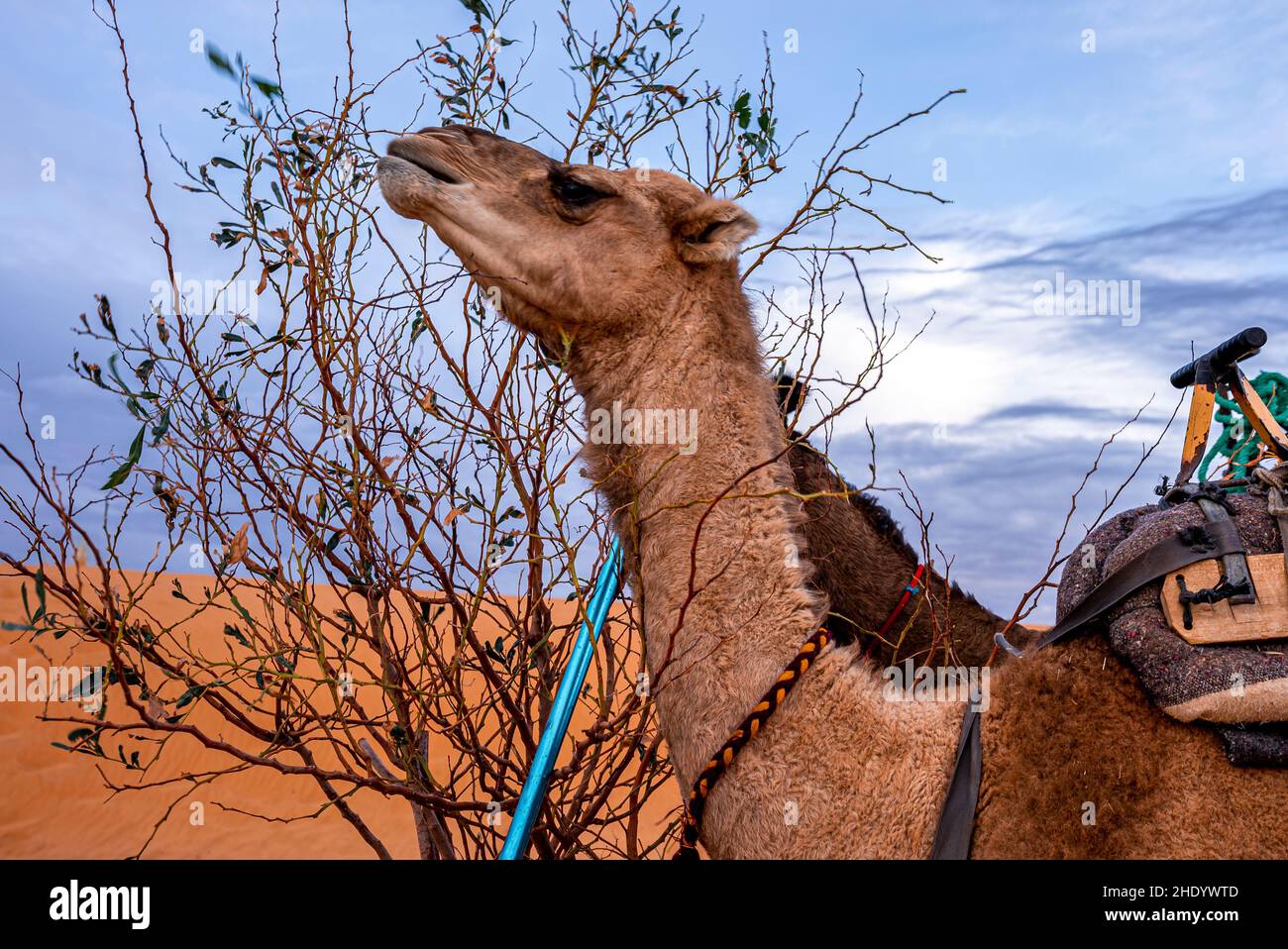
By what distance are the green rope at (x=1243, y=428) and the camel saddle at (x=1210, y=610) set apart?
0.34m

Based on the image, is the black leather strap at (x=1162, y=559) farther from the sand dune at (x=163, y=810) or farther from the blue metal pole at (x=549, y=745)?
the sand dune at (x=163, y=810)

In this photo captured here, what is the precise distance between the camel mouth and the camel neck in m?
0.74

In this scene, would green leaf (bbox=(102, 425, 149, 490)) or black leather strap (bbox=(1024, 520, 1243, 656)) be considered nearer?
black leather strap (bbox=(1024, 520, 1243, 656))

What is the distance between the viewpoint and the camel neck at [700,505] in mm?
2967

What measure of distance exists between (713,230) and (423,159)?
3.27ft

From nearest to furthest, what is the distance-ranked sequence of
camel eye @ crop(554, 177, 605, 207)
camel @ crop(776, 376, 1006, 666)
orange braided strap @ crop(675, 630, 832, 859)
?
orange braided strap @ crop(675, 630, 832, 859)
camel eye @ crop(554, 177, 605, 207)
camel @ crop(776, 376, 1006, 666)

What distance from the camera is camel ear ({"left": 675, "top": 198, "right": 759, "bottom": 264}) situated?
344cm

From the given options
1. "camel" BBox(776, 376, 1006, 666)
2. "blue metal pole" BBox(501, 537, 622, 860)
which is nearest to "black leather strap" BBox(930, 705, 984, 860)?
"blue metal pole" BBox(501, 537, 622, 860)

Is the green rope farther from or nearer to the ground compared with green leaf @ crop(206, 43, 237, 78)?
nearer to the ground

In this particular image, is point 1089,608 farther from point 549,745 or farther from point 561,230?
point 561,230

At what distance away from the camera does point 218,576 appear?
4.11m

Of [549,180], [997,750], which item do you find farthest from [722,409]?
[997,750]

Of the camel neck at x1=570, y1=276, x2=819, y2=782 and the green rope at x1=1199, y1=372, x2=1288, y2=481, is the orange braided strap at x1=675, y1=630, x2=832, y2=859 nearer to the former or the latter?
the camel neck at x1=570, y1=276, x2=819, y2=782
